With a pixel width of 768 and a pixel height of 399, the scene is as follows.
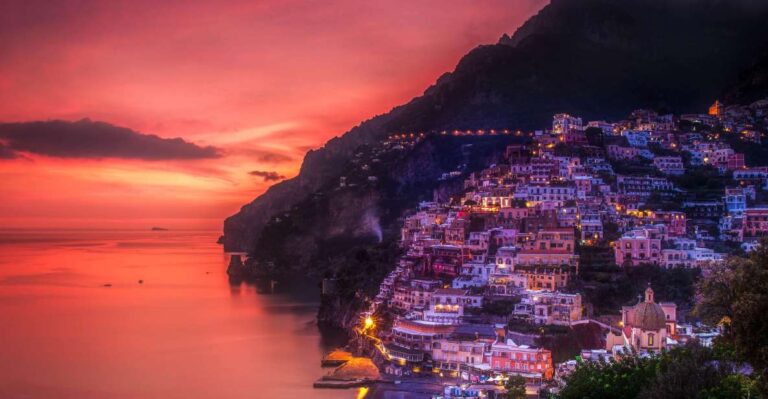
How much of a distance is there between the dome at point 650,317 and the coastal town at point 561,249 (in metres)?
0.04

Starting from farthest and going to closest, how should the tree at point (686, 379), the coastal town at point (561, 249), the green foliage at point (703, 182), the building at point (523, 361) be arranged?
the green foliage at point (703, 182) → the coastal town at point (561, 249) → the building at point (523, 361) → the tree at point (686, 379)

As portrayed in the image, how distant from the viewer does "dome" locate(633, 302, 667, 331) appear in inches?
1136

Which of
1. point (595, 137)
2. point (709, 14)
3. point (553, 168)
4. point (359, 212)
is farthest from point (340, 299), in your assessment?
point (709, 14)

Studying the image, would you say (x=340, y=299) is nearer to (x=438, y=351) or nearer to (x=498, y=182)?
(x=498, y=182)

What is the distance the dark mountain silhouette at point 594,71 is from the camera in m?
80.4

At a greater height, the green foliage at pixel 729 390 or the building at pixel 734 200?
the building at pixel 734 200

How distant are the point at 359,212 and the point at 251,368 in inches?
1758

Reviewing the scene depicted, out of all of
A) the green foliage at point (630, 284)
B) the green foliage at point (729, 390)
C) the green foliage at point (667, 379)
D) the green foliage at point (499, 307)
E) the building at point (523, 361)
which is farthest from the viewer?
the green foliage at point (499, 307)

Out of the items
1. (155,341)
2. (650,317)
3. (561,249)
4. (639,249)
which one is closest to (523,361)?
(650,317)

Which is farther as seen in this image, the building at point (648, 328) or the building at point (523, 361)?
the building at point (523, 361)

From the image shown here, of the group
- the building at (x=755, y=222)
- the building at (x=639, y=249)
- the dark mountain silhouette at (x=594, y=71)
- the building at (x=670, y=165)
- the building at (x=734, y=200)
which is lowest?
the building at (x=639, y=249)

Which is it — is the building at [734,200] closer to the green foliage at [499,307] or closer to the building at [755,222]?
the building at [755,222]

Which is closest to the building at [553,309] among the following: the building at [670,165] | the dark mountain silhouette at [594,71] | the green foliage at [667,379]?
the green foliage at [667,379]

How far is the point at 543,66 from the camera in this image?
87.2 m
